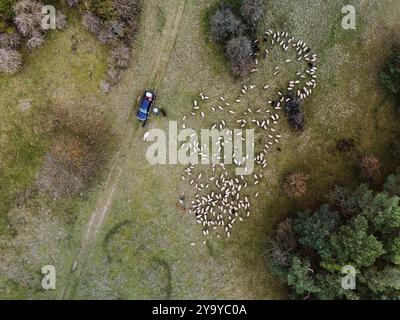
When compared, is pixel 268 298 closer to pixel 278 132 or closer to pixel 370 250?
pixel 370 250

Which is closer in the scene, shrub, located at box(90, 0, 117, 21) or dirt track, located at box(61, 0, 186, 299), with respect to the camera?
shrub, located at box(90, 0, 117, 21)

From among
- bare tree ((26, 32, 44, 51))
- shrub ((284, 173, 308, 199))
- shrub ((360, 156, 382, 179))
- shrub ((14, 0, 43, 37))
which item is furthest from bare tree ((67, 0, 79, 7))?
shrub ((360, 156, 382, 179))

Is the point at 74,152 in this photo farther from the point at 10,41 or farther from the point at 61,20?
the point at 61,20

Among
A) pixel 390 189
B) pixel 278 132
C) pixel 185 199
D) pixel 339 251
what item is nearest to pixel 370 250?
pixel 339 251

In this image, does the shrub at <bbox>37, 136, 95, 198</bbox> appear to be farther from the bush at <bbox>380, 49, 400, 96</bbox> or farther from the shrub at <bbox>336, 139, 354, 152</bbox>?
the bush at <bbox>380, 49, 400, 96</bbox>

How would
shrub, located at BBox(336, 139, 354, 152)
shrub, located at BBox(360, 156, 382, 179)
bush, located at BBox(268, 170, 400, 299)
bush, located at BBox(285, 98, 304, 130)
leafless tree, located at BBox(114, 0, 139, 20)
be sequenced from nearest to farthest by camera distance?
bush, located at BBox(268, 170, 400, 299)
leafless tree, located at BBox(114, 0, 139, 20)
shrub, located at BBox(360, 156, 382, 179)
bush, located at BBox(285, 98, 304, 130)
shrub, located at BBox(336, 139, 354, 152)

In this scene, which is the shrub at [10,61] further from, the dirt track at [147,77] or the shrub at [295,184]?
the shrub at [295,184]
